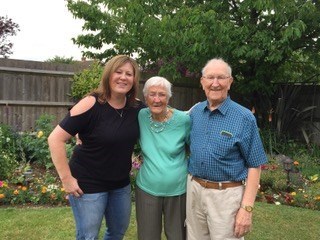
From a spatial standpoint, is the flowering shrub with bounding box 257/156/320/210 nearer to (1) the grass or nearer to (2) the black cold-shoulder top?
(1) the grass

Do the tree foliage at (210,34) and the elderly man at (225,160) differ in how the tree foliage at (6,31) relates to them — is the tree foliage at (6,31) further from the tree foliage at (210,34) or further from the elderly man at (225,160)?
the elderly man at (225,160)

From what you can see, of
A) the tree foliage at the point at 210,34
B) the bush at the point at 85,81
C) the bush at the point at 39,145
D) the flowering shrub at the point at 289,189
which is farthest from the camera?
the bush at the point at 85,81

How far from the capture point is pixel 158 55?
9211mm

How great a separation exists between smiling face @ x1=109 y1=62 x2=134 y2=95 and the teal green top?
290mm

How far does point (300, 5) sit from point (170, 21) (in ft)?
8.10

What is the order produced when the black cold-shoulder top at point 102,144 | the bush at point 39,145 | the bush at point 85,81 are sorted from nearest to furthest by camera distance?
the black cold-shoulder top at point 102,144, the bush at point 39,145, the bush at point 85,81

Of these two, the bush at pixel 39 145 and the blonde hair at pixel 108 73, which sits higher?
the blonde hair at pixel 108 73

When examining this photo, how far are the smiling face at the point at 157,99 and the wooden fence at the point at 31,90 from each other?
17.4 feet

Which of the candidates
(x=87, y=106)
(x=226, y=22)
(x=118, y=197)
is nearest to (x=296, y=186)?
(x=226, y=22)

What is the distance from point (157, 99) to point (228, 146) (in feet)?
1.95

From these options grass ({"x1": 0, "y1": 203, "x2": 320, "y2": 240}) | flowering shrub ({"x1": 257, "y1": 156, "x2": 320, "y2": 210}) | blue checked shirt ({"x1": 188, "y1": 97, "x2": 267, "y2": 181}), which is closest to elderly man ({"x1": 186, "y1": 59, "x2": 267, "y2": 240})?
blue checked shirt ({"x1": 188, "y1": 97, "x2": 267, "y2": 181})

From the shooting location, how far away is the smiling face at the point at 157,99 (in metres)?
2.80

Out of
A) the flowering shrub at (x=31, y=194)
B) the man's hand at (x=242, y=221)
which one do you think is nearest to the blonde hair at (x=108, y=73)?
the man's hand at (x=242, y=221)

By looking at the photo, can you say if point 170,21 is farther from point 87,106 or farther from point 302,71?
point 87,106
